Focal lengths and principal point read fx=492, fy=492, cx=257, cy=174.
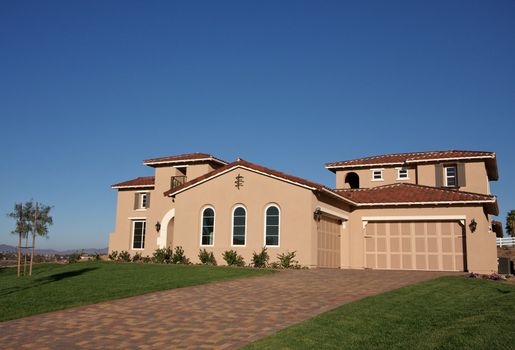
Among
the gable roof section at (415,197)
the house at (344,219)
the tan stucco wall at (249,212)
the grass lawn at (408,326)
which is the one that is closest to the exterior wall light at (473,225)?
the house at (344,219)

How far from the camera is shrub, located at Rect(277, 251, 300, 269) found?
22.6 meters

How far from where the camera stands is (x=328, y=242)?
1001 inches

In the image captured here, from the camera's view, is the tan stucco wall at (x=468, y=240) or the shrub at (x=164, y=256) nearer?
the tan stucco wall at (x=468, y=240)

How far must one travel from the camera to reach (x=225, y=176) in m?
25.5

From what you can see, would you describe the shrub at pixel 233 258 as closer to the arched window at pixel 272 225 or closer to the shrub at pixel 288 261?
the arched window at pixel 272 225

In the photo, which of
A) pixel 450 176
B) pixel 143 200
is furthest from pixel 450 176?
pixel 143 200

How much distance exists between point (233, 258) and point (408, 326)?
1515 centimetres

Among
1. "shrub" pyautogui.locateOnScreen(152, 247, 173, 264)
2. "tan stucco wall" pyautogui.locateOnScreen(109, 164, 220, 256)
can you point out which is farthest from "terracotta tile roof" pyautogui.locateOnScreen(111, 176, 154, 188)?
"shrub" pyautogui.locateOnScreen(152, 247, 173, 264)

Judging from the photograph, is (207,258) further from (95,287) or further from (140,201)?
(140,201)

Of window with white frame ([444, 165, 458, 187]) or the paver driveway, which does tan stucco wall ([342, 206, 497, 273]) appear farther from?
the paver driveway

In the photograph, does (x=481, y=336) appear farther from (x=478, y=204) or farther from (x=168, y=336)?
(x=478, y=204)

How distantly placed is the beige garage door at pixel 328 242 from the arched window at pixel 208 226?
18.4ft

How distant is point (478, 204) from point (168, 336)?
20.0m

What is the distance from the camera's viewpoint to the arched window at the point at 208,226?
1008 inches
